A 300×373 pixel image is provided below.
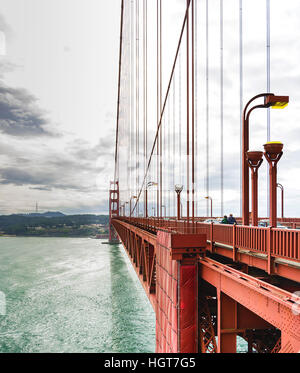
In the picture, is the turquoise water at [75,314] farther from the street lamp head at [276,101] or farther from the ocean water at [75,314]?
the street lamp head at [276,101]

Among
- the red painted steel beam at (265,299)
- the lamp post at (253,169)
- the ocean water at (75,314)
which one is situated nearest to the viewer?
the red painted steel beam at (265,299)

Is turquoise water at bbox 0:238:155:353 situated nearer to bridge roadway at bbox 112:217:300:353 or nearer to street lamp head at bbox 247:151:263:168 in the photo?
bridge roadway at bbox 112:217:300:353

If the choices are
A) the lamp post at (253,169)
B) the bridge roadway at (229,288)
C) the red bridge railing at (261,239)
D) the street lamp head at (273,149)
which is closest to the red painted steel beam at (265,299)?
the bridge roadway at (229,288)

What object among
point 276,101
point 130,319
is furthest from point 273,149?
point 130,319

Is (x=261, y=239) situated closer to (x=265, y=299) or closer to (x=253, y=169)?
(x=265, y=299)

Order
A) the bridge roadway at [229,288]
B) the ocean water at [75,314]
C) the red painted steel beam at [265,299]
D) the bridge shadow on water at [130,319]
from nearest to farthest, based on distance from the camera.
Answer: the red painted steel beam at [265,299], the bridge roadway at [229,288], the bridge shadow on water at [130,319], the ocean water at [75,314]

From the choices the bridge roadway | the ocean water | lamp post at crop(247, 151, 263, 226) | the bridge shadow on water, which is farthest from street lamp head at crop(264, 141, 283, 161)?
the bridge shadow on water

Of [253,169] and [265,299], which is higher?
[253,169]
